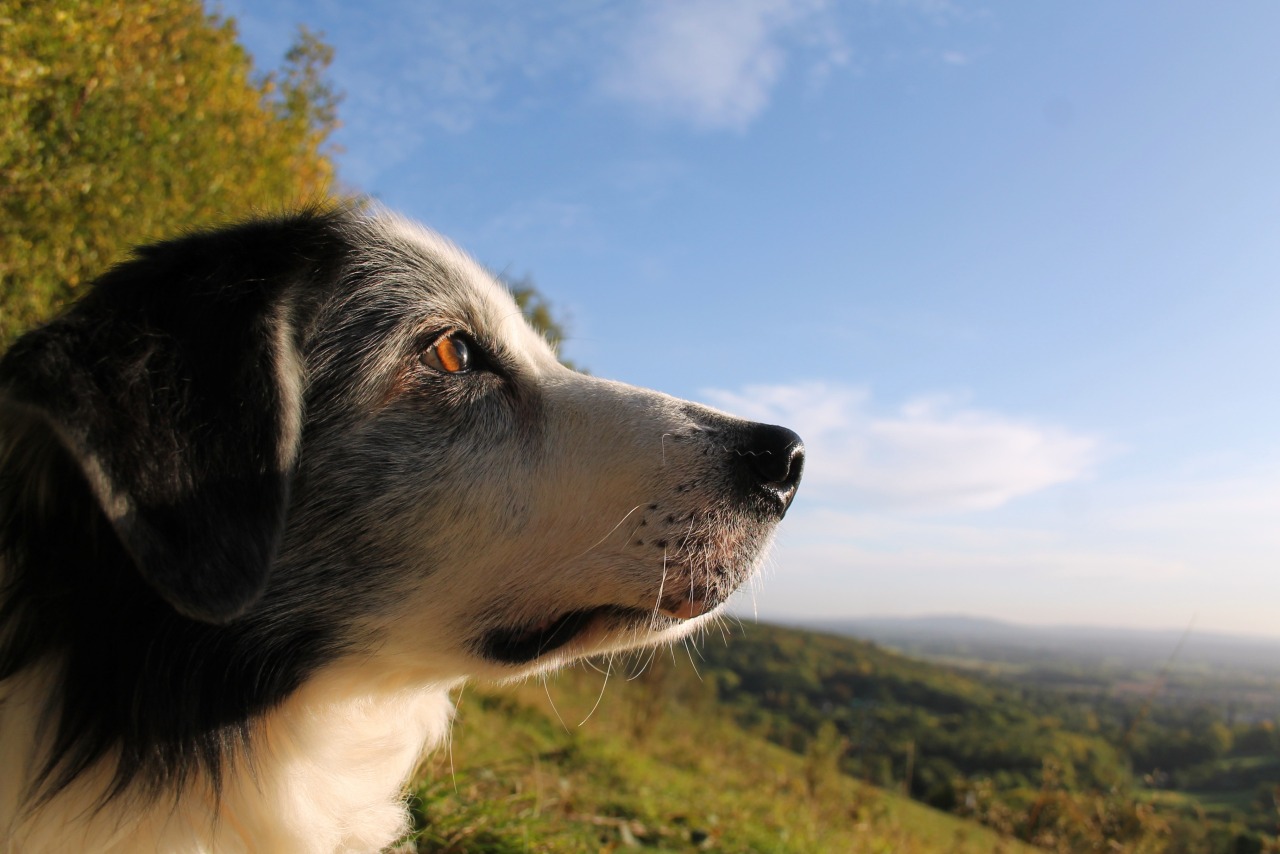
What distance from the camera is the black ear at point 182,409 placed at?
1.63 meters

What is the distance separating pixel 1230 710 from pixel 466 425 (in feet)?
45.8

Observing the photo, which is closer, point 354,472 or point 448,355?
point 354,472

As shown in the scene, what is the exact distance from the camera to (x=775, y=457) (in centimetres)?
241

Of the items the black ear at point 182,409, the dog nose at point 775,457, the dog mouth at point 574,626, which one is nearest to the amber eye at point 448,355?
the black ear at point 182,409

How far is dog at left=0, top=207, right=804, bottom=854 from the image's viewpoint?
5.91ft

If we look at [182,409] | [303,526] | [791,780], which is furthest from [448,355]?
[791,780]

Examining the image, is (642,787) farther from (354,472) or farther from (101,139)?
(101,139)

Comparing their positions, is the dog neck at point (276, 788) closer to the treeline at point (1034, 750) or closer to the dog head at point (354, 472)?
the dog head at point (354, 472)

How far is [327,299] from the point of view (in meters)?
2.45

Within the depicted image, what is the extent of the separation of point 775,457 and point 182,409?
1.57 meters

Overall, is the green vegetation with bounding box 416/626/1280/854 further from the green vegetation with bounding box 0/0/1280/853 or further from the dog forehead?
the dog forehead

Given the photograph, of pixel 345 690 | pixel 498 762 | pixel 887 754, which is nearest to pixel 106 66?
pixel 498 762

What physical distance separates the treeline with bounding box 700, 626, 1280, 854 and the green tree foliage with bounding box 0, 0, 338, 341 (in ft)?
20.1

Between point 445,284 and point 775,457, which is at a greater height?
point 445,284
